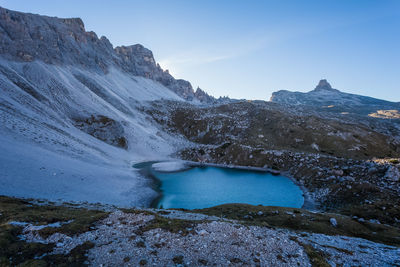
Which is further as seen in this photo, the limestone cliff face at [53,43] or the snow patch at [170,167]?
the limestone cliff face at [53,43]

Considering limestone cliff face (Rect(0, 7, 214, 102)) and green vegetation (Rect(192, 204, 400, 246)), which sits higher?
limestone cliff face (Rect(0, 7, 214, 102))

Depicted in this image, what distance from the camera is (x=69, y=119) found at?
259 feet

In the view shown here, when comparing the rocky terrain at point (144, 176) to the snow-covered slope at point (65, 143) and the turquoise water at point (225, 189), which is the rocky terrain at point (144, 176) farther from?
the turquoise water at point (225, 189)

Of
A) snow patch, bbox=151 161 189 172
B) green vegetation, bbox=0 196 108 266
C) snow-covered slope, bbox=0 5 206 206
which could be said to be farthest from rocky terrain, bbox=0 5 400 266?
snow patch, bbox=151 161 189 172

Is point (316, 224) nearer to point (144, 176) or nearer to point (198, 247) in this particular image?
point (198, 247)

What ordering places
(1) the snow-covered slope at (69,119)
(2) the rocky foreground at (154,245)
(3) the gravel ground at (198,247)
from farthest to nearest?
(1) the snow-covered slope at (69,119)
(3) the gravel ground at (198,247)
(2) the rocky foreground at (154,245)

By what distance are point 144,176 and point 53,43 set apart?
394ft

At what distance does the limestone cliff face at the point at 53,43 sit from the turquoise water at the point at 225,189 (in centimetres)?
10398

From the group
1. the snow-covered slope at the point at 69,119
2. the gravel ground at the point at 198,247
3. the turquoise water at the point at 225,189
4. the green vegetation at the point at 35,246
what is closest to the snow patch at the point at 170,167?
the turquoise water at the point at 225,189

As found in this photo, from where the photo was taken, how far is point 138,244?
1330cm

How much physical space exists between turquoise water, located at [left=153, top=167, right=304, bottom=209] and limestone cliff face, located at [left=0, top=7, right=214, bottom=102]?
104 metres

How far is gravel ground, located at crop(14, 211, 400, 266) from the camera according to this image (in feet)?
39.7

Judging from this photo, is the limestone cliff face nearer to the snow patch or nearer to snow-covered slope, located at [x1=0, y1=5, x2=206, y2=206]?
snow-covered slope, located at [x1=0, y1=5, x2=206, y2=206]

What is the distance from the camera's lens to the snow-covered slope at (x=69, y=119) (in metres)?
35.6
